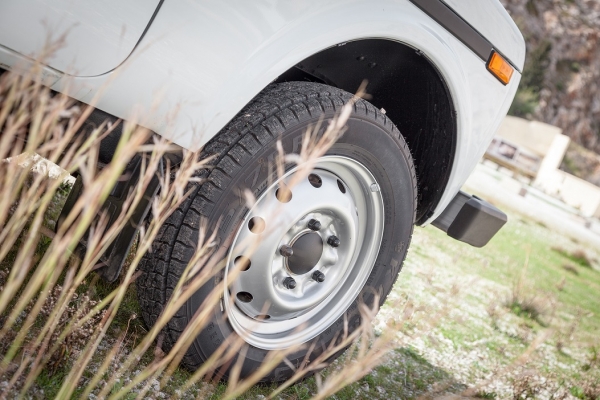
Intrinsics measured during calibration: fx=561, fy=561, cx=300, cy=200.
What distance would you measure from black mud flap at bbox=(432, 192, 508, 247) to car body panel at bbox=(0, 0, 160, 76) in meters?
1.71

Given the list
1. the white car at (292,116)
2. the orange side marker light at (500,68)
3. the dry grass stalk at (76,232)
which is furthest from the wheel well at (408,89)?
the dry grass stalk at (76,232)

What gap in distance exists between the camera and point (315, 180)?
1.98m

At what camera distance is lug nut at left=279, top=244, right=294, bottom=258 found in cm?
187

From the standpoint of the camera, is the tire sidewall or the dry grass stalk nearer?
the dry grass stalk

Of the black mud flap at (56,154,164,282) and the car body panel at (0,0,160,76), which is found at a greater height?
the car body panel at (0,0,160,76)

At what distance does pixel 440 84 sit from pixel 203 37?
42.0 inches

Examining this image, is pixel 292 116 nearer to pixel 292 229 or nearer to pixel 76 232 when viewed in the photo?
pixel 292 229

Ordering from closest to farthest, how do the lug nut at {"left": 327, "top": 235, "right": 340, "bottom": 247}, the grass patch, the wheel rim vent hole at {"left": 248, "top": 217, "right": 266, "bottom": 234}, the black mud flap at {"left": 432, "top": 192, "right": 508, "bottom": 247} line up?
1. the wheel rim vent hole at {"left": 248, "top": 217, "right": 266, "bottom": 234}
2. the lug nut at {"left": 327, "top": 235, "right": 340, "bottom": 247}
3. the black mud flap at {"left": 432, "top": 192, "right": 508, "bottom": 247}
4. the grass patch

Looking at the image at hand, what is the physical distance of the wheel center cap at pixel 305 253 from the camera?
6.31 ft

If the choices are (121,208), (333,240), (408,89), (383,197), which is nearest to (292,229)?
(333,240)

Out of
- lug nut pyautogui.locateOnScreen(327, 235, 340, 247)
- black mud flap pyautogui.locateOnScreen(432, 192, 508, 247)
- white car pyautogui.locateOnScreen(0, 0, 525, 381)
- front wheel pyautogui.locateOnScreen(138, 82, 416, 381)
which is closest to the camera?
white car pyautogui.locateOnScreen(0, 0, 525, 381)

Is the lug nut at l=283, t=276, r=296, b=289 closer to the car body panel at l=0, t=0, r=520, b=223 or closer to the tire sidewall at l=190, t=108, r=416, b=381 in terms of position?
the tire sidewall at l=190, t=108, r=416, b=381

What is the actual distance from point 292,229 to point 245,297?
28cm

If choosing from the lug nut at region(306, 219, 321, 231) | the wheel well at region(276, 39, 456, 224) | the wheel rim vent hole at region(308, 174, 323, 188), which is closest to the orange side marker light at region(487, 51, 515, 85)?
the wheel well at region(276, 39, 456, 224)
